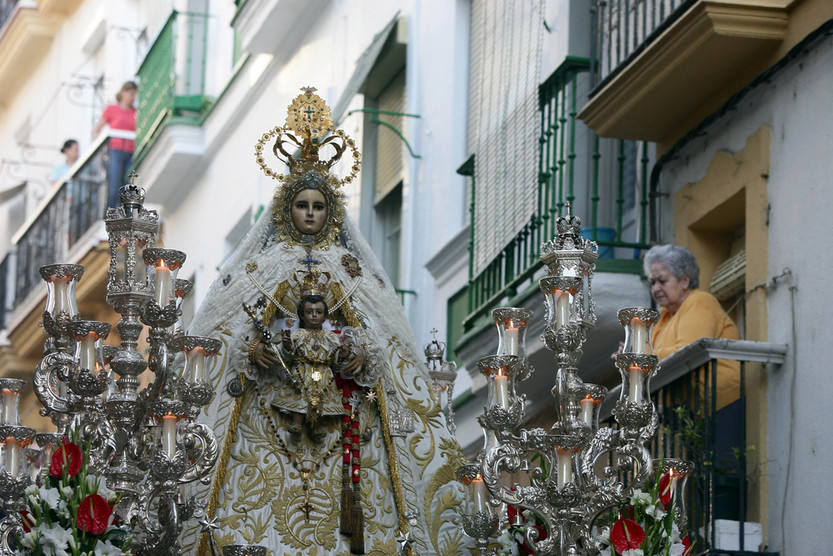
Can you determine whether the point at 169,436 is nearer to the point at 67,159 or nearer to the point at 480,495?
the point at 480,495

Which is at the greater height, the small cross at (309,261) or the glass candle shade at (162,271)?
the small cross at (309,261)

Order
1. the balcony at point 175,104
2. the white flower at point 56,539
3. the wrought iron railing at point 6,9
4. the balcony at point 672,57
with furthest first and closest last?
the wrought iron railing at point 6,9
the balcony at point 175,104
the balcony at point 672,57
the white flower at point 56,539

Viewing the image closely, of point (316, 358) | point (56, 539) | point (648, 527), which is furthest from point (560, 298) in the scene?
point (56, 539)

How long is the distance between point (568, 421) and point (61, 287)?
2200 mm

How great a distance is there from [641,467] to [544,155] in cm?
468

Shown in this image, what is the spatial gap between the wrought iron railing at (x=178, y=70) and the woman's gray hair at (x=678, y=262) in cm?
946

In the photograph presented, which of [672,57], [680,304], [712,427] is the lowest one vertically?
[712,427]

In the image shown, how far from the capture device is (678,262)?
418 inches

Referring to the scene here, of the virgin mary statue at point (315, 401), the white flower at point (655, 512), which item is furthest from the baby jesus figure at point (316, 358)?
the white flower at point (655, 512)

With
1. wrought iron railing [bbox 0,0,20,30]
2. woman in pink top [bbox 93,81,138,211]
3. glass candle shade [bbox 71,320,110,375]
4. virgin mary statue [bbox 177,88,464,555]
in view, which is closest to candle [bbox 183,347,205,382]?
glass candle shade [bbox 71,320,110,375]

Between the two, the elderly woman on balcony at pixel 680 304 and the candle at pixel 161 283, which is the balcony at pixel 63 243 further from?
the candle at pixel 161 283

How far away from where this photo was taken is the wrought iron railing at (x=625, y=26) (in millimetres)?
10883

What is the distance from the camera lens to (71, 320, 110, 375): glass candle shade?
868 centimetres

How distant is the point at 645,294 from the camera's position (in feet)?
37.6
